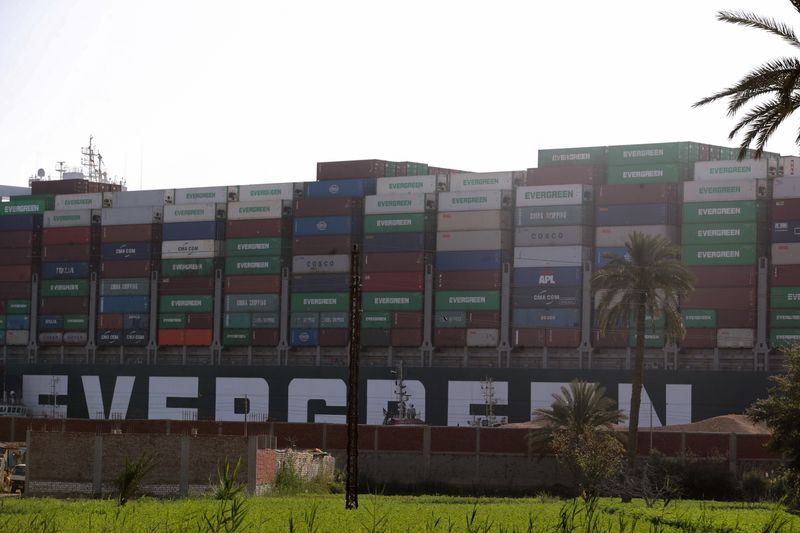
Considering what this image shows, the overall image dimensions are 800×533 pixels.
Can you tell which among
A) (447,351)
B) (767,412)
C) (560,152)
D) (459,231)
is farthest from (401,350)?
(767,412)

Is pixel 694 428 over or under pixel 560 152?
under

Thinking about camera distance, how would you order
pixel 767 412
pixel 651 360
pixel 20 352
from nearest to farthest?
pixel 767 412 → pixel 651 360 → pixel 20 352

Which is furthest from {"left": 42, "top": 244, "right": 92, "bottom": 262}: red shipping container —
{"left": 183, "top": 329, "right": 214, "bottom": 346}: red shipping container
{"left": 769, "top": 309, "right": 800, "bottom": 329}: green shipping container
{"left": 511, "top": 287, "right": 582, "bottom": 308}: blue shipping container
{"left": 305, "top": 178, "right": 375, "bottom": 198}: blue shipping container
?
{"left": 769, "top": 309, "right": 800, "bottom": 329}: green shipping container

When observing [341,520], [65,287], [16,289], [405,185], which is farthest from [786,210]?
[16,289]

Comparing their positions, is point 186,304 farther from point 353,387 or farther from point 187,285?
point 353,387

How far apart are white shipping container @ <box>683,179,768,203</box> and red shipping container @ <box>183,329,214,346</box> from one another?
4354 cm

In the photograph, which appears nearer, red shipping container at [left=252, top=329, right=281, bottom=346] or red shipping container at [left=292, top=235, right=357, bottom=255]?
red shipping container at [left=292, top=235, right=357, bottom=255]

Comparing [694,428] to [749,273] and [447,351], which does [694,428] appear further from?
[447,351]

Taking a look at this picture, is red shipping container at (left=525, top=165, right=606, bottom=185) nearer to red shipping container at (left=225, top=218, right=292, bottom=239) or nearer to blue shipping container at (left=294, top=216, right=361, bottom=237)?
blue shipping container at (left=294, top=216, right=361, bottom=237)

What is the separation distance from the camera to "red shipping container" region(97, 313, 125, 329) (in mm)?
114688

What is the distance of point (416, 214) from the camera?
336 ft

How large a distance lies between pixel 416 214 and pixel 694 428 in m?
30.0

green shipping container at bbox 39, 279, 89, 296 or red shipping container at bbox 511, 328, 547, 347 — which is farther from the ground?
green shipping container at bbox 39, 279, 89, 296

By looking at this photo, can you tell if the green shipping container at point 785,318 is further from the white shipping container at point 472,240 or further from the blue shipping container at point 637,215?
the white shipping container at point 472,240
